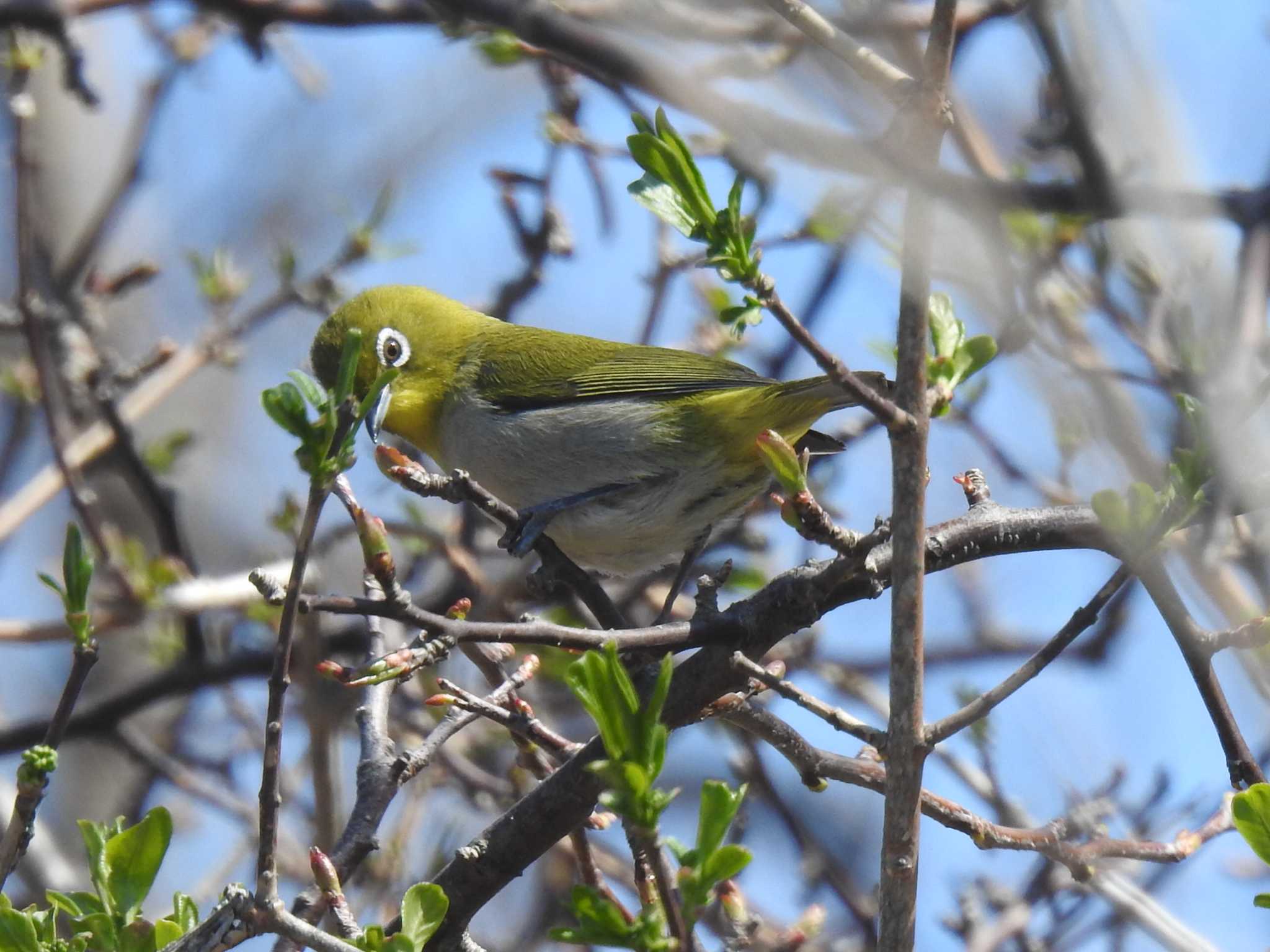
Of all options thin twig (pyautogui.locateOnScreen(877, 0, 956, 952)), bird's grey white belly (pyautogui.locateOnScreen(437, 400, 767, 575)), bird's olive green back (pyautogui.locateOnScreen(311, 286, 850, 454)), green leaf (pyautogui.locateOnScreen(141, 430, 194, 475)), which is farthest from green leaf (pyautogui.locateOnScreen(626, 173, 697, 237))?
green leaf (pyautogui.locateOnScreen(141, 430, 194, 475))

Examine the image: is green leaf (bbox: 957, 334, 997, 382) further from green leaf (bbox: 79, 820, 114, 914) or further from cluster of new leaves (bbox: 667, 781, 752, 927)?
green leaf (bbox: 79, 820, 114, 914)

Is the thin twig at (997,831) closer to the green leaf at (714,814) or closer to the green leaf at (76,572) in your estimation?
the green leaf at (714,814)

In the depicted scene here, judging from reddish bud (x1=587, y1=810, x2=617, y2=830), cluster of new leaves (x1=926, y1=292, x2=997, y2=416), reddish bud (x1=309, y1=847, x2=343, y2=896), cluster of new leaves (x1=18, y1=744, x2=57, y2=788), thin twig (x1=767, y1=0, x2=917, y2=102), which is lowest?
cluster of new leaves (x1=18, y1=744, x2=57, y2=788)

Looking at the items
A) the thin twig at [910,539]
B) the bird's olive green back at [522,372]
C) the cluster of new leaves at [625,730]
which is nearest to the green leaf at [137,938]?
the cluster of new leaves at [625,730]

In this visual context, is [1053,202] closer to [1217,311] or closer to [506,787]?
[1217,311]

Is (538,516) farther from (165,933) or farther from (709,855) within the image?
(709,855)

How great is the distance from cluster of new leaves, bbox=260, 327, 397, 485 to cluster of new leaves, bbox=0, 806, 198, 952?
2.21 ft

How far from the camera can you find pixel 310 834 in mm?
5184

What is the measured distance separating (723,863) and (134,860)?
0.92 m

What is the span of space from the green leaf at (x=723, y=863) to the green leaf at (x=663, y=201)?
0.88 metres

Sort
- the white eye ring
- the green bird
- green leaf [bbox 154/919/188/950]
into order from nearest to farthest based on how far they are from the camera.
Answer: green leaf [bbox 154/919/188/950]
the green bird
the white eye ring

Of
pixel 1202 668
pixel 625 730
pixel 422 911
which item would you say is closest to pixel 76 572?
pixel 422 911

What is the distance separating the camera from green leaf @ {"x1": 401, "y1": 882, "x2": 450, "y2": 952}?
190 cm

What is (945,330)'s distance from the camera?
2.64 meters
